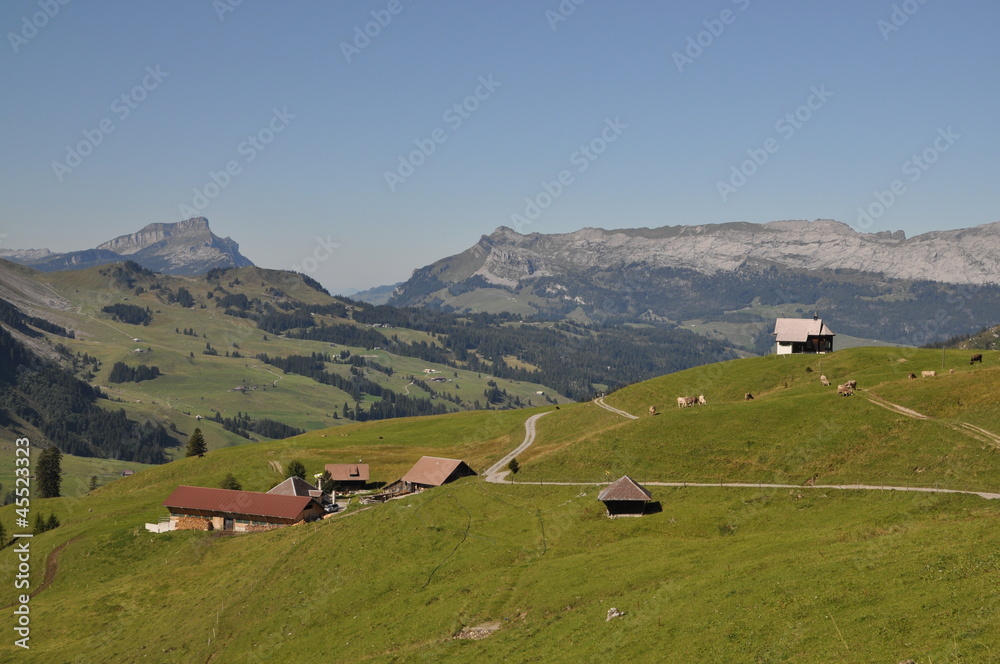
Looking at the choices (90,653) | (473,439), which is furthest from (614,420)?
(90,653)

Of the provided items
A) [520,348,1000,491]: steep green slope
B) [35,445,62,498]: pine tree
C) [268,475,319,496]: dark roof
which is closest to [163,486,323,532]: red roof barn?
[268,475,319,496]: dark roof

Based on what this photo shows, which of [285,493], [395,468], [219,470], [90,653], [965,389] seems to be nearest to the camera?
[90,653]

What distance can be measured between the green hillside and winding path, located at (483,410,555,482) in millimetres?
2659

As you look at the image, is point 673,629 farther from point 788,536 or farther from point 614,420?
point 614,420

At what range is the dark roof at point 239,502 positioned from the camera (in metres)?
111

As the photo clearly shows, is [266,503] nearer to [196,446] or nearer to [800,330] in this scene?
[196,446]

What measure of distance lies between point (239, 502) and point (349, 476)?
20.6 meters

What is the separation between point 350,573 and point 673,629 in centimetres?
4004

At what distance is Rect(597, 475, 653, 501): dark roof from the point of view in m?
76.0

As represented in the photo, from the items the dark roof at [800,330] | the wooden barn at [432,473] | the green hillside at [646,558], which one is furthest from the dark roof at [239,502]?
the dark roof at [800,330]

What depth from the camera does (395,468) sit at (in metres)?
139

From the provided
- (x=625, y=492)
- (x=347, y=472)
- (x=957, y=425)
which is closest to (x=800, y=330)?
(x=957, y=425)

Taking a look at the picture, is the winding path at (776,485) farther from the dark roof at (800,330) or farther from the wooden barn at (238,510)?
the dark roof at (800,330)

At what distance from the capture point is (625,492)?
251 ft
